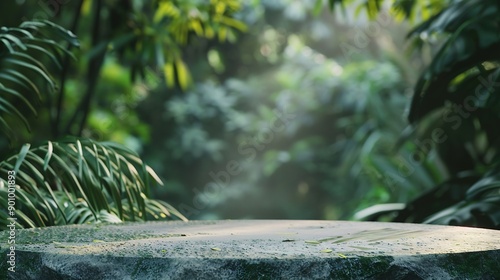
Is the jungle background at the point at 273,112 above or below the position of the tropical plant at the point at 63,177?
below

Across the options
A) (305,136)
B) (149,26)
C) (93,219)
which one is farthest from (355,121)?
(93,219)

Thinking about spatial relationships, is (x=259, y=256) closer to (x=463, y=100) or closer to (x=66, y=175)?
(x=66, y=175)

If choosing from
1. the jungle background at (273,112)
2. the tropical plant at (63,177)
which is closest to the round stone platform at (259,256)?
the tropical plant at (63,177)

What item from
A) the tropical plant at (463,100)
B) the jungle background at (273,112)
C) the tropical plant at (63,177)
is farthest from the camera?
the jungle background at (273,112)

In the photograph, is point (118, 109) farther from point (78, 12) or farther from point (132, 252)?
point (132, 252)

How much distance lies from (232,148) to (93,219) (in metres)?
6.58

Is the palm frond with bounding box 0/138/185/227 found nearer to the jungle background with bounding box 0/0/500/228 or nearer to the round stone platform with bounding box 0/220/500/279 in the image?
the round stone platform with bounding box 0/220/500/279

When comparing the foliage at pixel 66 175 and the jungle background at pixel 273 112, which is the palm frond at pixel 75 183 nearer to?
the foliage at pixel 66 175

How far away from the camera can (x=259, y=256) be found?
0.96m

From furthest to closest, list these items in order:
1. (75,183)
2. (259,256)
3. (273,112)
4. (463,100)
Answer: (273,112) < (463,100) < (75,183) < (259,256)


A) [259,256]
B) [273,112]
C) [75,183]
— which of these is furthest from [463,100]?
[273,112]

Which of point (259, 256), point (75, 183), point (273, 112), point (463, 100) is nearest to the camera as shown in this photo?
point (259, 256)

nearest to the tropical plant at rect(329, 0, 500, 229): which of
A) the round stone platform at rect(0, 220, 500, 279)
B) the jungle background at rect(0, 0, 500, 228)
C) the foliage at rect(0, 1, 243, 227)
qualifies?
the jungle background at rect(0, 0, 500, 228)

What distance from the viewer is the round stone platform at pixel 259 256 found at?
0.94m
